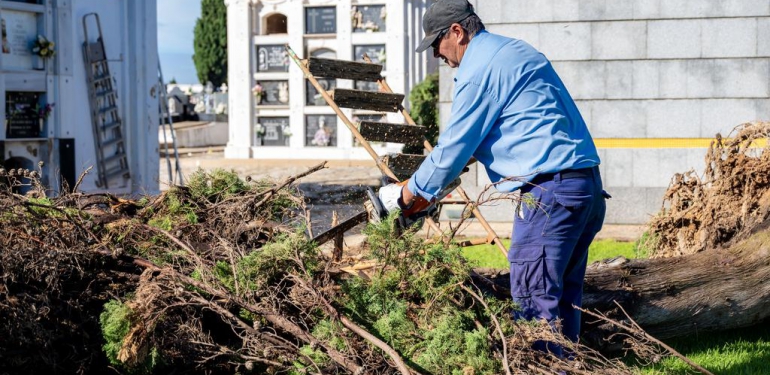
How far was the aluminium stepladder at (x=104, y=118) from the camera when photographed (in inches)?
485

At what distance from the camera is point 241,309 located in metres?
4.22

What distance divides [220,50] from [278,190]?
41110 millimetres

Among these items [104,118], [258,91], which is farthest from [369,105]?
[258,91]

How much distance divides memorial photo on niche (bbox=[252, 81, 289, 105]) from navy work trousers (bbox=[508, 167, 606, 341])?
17.2 metres

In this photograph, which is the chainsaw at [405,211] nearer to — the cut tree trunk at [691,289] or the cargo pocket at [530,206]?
the cargo pocket at [530,206]

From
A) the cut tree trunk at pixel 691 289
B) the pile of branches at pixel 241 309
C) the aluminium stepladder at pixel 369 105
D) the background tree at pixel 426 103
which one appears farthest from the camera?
the background tree at pixel 426 103

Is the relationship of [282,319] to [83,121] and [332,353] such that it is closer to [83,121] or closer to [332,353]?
[332,353]

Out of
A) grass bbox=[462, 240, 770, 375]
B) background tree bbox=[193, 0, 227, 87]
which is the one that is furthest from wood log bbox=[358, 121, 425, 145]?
background tree bbox=[193, 0, 227, 87]

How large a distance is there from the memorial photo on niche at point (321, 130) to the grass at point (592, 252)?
38.9 feet

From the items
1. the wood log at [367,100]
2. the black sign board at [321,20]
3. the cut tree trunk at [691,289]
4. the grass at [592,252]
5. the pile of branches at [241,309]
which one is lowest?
the grass at [592,252]

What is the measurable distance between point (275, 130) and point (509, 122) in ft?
57.7

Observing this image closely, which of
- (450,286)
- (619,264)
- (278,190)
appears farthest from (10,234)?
(619,264)

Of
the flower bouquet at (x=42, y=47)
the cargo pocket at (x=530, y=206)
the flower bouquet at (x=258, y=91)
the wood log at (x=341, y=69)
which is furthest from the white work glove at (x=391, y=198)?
the flower bouquet at (x=258, y=91)

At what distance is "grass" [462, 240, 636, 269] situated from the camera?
821cm
